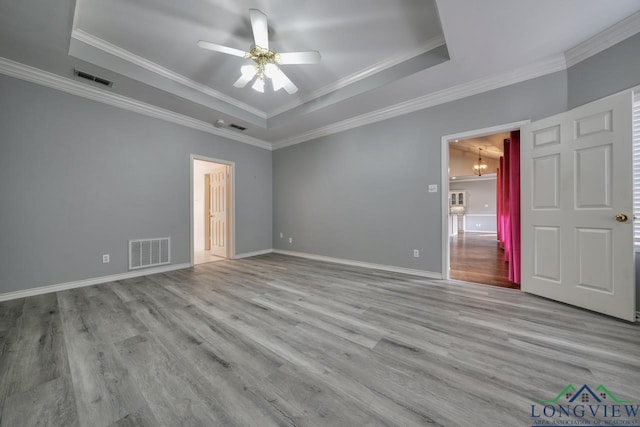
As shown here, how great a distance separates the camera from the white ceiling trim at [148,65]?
8.29 ft

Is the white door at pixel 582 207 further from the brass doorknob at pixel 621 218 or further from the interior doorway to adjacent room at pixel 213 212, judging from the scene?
the interior doorway to adjacent room at pixel 213 212

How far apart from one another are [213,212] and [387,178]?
4362 mm

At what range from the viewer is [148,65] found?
3.00 m

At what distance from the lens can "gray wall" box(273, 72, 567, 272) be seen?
294cm

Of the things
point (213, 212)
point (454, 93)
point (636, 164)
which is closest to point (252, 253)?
point (213, 212)

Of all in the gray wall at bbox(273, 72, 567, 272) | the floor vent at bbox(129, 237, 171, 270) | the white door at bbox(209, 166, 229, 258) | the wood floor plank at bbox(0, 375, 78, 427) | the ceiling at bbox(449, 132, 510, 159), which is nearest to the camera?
the wood floor plank at bbox(0, 375, 78, 427)

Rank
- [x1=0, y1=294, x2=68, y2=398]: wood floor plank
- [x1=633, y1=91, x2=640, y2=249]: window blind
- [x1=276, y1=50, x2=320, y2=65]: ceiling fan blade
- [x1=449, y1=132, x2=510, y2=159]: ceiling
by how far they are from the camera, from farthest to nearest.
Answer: [x1=449, y1=132, x2=510, y2=159]: ceiling
[x1=276, y1=50, x2=320, y2=65]: ceiling fan blade
[x1=633, y1=91, x2=640, y2=249]: window blind
[x1=0, y1=294, x2=68, y2=398]: wood floor plank

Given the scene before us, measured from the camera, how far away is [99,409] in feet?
3.82

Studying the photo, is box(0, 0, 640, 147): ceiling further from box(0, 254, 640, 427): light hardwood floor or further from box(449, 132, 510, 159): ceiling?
box(449, 132, 510, 159): ceiling

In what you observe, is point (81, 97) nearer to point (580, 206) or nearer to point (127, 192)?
point (127, 192)

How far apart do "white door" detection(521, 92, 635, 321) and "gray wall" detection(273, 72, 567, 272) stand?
48cm

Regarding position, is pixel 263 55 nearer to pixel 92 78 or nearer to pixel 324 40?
pixel 324 40

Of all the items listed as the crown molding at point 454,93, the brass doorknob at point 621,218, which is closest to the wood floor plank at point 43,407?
the brass doorknob at point 621,218

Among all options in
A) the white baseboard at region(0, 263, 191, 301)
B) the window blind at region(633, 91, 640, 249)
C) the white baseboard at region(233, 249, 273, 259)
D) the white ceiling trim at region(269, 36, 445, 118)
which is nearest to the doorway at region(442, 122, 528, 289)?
the window blind at region(633, 91, 640, 249)
